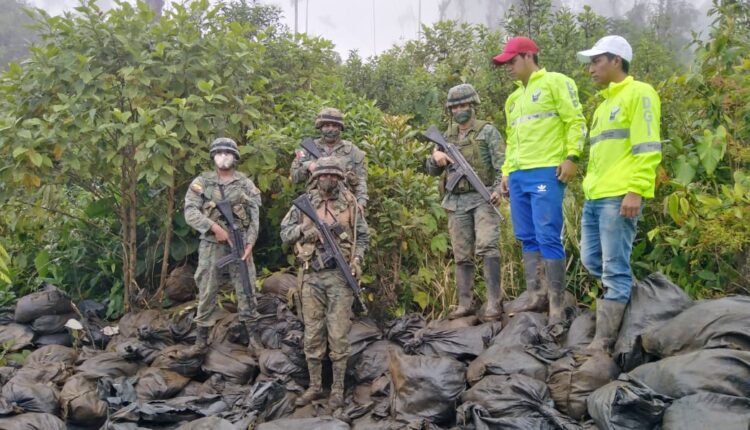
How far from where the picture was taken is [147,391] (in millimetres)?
4855

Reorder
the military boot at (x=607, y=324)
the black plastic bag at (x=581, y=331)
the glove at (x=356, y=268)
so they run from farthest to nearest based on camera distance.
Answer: the glove at (x=356, y=268) < the black plastic bag at (x=581, y=331) < the military boot at (x=607, y=324)

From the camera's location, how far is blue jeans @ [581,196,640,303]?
3.79 m

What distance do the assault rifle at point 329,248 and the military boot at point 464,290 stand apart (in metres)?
0.91

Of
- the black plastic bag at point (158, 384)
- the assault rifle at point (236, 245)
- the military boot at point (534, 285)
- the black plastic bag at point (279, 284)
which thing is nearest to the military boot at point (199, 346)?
the black plastic bag at point (158, 384)

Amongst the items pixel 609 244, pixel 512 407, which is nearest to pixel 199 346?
pixel 512 407

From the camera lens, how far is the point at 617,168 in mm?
3773

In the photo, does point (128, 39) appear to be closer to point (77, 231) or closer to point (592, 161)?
point (77, 231)

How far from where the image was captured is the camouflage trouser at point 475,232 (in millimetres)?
4832

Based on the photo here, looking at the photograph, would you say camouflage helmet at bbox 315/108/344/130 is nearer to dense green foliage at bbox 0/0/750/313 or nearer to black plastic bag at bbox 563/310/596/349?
dense green foliage at bbox 0/0/750/313

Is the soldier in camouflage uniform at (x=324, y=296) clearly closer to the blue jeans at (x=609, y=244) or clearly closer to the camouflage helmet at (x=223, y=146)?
the camouflage helmet at (x=223, y=146)

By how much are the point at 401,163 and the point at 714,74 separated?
2.83m

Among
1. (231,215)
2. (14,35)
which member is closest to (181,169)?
(231,215)

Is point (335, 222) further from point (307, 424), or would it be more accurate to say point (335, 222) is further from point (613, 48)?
point (613, 48)

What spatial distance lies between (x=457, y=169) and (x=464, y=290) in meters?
1.01
